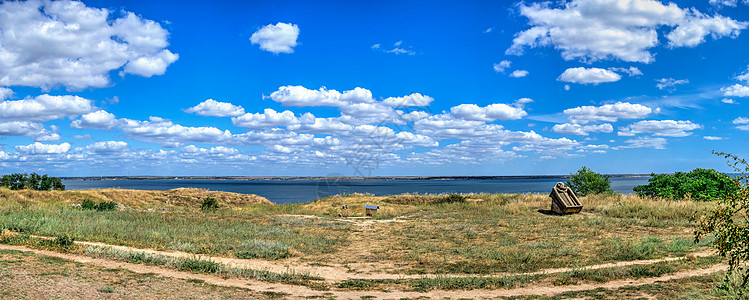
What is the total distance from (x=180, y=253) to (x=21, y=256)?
162 inches

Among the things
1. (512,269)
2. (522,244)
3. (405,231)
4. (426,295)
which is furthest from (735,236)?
(405,231)

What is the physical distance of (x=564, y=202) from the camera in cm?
2659

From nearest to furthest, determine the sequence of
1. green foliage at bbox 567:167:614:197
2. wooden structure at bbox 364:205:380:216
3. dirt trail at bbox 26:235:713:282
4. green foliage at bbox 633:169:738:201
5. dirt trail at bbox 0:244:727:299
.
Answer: dirt trail at bbox 0:244:727:299, dirt trail at bbox 26:235:713:282, green foliage at bbox 633:169:738:201, wooden structure at bbox 364:205:380:216, green foliage at bbox 567:167:614:197

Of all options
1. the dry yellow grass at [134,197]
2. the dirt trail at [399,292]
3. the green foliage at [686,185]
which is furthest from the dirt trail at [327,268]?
the dry yellow grass at [134,197]

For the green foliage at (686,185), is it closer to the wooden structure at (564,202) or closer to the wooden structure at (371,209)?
the wooden structure at (564,202)

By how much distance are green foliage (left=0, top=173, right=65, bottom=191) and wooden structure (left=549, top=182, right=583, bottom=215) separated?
4734 centimetres

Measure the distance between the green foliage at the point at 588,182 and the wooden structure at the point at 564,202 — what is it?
545 inches

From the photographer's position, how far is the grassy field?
12.5 metres

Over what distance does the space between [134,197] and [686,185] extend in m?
47.4

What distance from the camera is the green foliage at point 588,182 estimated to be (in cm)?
4069

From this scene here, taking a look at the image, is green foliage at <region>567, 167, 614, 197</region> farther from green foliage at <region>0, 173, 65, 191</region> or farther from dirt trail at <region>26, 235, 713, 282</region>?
green foliage at <region>0, 173, 65, 191</region>

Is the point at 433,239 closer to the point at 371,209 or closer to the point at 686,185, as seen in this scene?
the point at 371,209

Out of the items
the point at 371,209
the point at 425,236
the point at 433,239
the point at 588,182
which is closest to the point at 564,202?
the point at 425,236

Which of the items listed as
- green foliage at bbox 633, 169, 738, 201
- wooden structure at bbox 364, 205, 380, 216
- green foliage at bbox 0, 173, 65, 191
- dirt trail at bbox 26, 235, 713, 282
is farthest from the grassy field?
A: green foliage at bbox 0, 173, 65, 191
